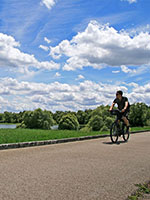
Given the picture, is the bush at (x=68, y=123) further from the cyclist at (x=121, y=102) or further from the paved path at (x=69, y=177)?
the paved path at (x=69, y=177)

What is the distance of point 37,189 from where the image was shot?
401cm

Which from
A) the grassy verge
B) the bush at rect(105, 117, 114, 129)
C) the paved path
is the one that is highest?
the bush at rect(105, 117, 114, 129)

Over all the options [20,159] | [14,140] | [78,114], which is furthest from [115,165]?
[78,114]

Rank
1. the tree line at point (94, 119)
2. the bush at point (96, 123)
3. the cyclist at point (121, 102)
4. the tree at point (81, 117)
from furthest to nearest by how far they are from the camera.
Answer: the tree at point (81, 117) → the tree line at point (94, 119) → the bush at point (96, 123) → the cyclist at point (121, 102)

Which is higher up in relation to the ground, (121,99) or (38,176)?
(121,99)

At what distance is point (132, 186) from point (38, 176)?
1677 millimetres

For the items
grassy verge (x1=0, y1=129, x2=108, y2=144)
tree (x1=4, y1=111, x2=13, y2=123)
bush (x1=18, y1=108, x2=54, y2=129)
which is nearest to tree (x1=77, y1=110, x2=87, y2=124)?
tree (x1=4, y1=111, x2=13, y2=123)

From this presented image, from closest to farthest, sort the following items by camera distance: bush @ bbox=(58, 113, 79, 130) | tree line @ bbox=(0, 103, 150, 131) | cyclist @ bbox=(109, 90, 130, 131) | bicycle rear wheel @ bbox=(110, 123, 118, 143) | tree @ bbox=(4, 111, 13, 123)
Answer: bicycle rear wheel @ bbox=(110, 123, 118, 143)
cyclist @ bbox=(109, 90, 130, 131)
tree line @ bbox=(0, 103, 150, 131)
bush @ bbox=(58, 113, 79, 130)
tree @ bbox=(4, 111, 13, 123)

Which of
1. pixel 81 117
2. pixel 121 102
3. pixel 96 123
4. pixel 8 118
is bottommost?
pixel 96 123

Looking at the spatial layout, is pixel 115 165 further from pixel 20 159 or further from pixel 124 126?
pixel 124 126

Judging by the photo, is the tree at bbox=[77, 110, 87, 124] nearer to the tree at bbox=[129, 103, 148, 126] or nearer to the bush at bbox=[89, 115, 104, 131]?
the tree at bbox=[129, 103, 148, 126]

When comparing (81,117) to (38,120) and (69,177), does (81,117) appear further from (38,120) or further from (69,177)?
(69,177)

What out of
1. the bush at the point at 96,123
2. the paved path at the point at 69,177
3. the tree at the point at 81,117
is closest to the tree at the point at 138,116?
the bush at the point at 96,123

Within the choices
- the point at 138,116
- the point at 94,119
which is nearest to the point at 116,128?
the point at 94,119
